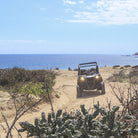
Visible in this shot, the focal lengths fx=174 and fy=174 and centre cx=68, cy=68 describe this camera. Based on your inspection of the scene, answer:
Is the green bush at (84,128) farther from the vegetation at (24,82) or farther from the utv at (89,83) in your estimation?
the utv at (89,83)

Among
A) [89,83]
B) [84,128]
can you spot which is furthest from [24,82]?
[84,128]

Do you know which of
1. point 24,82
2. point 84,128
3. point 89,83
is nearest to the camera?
point 84,128

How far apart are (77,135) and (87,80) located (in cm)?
653

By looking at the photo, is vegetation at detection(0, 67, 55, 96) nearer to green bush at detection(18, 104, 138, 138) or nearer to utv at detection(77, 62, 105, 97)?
utv at detection(77, 62, 105, 97)

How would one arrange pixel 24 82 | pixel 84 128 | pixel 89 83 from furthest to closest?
pixel 24 82 < pixel 89 83 < pixel 84 128

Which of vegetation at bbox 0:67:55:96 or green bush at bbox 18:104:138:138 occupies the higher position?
→ green bush at bbox 18:104:138:138

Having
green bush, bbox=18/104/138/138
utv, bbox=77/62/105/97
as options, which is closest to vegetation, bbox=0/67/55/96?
utv, bbox=77/62/105/97

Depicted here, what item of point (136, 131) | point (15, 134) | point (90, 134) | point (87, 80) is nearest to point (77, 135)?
point (90, 134)

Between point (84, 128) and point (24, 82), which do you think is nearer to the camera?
point (84, 128)

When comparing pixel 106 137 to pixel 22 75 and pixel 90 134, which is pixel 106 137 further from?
pixel 22 75

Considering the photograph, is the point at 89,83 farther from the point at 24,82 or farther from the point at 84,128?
the point at 84,128

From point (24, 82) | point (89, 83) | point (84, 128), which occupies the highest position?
point (84, 128)

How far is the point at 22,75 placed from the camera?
10.7 meters

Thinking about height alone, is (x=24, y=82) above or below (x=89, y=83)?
below
